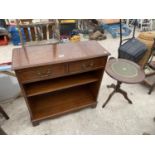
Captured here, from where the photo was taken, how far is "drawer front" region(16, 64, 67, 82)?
1.13m

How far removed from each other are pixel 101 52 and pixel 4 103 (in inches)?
60.0

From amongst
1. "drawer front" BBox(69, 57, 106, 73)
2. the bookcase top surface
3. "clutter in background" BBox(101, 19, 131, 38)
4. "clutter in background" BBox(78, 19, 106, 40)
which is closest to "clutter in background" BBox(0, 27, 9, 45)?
"clutter in background" BBox(78, 19, 106, 40)

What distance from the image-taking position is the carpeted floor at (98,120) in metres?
1.65

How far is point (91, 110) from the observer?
1892 mm

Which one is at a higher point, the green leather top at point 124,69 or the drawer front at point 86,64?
the drawer front at point 86,64

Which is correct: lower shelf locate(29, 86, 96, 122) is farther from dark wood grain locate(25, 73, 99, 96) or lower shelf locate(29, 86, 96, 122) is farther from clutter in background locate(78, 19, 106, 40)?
clutter in background locate(78, 19, 106, 40)

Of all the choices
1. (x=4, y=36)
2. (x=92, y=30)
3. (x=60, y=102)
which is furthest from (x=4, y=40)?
(x=60, y=102)

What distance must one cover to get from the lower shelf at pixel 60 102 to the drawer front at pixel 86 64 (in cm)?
60

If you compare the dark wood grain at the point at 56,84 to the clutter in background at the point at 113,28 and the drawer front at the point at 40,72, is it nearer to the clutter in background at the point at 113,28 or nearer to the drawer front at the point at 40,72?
the drawer front at the point at 40,72

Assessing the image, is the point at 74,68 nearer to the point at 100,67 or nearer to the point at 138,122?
the point at 100,67

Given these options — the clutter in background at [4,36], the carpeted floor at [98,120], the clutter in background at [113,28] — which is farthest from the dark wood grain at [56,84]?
the clutter in background at [113,28]

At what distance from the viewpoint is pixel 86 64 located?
133cm

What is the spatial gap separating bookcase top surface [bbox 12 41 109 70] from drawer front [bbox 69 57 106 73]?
6cm

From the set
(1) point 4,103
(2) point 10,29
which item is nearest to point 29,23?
(2) point 10,29
